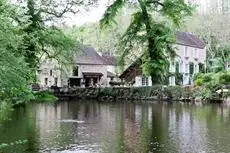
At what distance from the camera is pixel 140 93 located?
5941cm

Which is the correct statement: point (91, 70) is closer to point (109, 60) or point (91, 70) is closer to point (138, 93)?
point (109, 60)

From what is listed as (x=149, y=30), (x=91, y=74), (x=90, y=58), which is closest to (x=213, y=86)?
(x=149, y=30)

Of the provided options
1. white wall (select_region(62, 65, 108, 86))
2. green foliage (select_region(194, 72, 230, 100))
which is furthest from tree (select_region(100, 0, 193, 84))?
white wall (select_region(62, 65, 108, 86))

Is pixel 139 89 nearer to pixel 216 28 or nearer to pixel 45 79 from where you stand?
pixel 216 28

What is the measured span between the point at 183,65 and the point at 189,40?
14.7ft

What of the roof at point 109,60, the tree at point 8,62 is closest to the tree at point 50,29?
the tree at point 8,62

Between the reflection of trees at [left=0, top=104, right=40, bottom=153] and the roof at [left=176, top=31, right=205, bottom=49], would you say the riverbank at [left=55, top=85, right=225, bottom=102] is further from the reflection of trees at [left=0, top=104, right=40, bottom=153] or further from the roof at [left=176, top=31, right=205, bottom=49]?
the reflection of trees at [left=0, top=104, right=40, bottom=153]

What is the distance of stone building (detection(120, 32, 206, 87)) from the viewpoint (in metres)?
70.8

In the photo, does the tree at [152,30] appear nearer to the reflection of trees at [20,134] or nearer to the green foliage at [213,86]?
the green foliage at [213,86]

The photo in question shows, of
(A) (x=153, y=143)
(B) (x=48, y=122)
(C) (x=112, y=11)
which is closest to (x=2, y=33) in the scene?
(A) (x=153, y=143)

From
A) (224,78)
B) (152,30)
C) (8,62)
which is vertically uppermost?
(152,30)

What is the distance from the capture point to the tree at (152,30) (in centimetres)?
5150

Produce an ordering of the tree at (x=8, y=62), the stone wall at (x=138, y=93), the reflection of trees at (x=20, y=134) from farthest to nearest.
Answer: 1. the stone wall at (x=138, y=93)
2. the reflection of trees at (x=20, y=134)
3. the tree at (x=8, y=62)

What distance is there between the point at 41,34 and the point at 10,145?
2217cm
